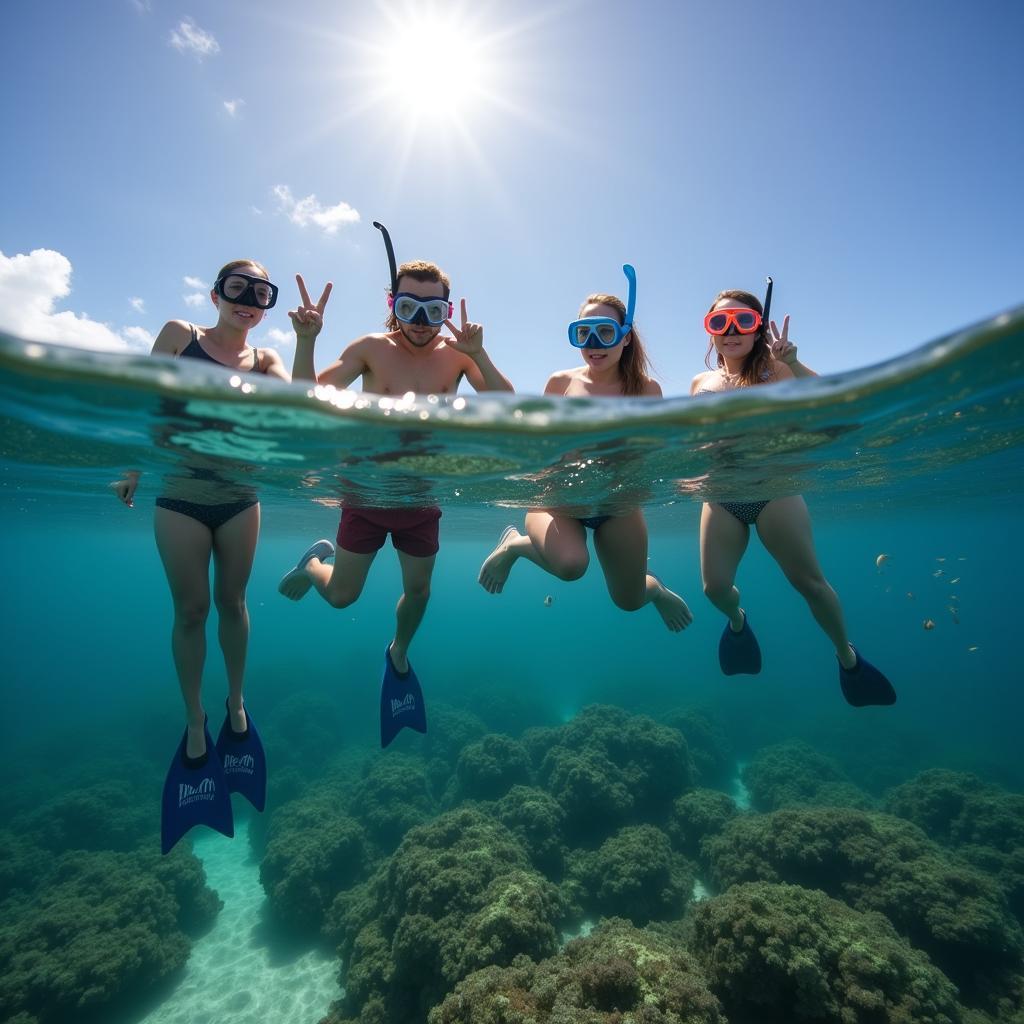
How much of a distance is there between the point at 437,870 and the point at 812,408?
9.44 meters

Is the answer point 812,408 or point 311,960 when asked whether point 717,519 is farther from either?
point 311,960

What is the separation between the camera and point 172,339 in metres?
5.18

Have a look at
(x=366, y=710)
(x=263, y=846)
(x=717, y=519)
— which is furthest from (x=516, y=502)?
(x=366, y=710)

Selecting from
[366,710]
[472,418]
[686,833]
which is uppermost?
[472,418]

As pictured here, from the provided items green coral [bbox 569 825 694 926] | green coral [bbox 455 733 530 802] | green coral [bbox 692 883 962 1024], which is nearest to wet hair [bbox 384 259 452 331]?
green coral [bbox 692 883 962 1024]

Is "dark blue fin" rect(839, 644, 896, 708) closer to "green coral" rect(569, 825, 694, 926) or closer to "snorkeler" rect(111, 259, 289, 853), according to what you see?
"green coral" rect(569, 825, 694, 926)

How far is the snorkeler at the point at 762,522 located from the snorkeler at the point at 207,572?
197 inches

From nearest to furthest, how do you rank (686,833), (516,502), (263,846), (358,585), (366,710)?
(358,585) < (516,502) < (686,833) < (263,846) < (366,710)

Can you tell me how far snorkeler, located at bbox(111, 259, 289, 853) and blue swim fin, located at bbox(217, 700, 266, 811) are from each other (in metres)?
0.01

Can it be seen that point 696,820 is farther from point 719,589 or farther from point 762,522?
point 762,522

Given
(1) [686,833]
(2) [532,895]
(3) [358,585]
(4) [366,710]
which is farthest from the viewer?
(4) [366,710]

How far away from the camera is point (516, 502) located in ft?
36.6

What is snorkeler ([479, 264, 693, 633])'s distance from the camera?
5.23 metres

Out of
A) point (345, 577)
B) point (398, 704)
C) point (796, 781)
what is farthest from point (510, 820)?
point (796, 781)
